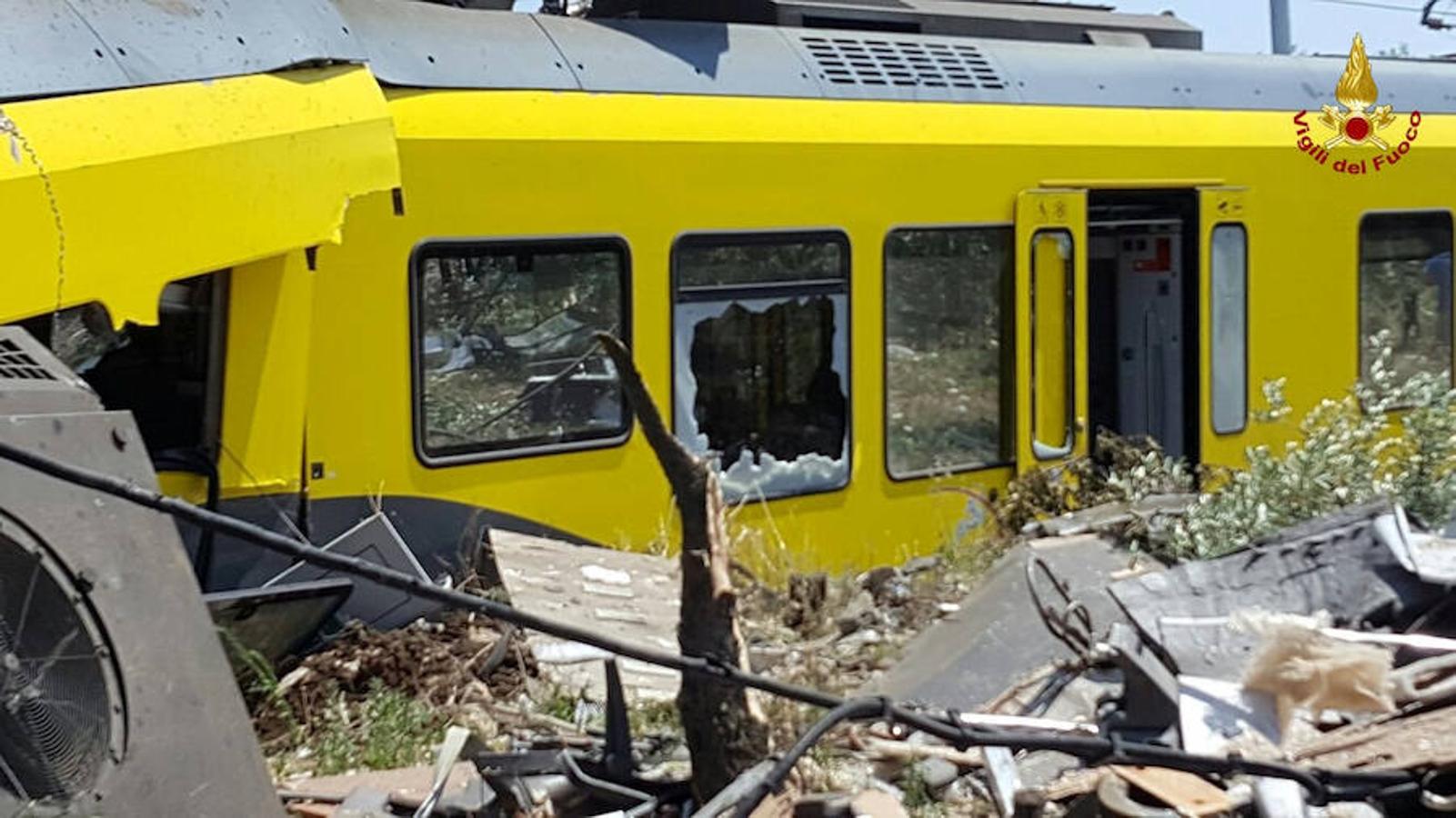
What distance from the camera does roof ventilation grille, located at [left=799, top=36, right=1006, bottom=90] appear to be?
8.37 m

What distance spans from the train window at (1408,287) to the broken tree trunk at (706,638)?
7179 millimetres

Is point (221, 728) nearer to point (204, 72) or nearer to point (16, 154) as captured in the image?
point (16, 154)

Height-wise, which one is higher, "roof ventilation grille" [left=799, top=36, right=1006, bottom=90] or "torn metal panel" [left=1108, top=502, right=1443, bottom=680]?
"roof ventilation grille" [left=799, top=36, right=1006, bottom=90]

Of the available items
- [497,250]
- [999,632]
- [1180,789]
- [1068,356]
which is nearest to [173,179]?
[497,250]

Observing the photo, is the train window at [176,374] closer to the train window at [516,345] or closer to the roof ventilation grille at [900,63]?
the train window at [516,345]

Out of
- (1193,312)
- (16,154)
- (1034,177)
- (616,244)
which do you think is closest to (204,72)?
(16,154)

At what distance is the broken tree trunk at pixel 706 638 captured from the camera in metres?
4.12

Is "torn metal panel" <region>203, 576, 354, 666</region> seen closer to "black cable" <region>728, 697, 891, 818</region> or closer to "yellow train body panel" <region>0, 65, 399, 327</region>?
"yellow train body panel" <region>0, 65, 399, 327</region>

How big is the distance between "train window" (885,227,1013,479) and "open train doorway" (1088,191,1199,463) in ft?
2.87

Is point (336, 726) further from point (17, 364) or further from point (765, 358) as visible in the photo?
point (765, 358)

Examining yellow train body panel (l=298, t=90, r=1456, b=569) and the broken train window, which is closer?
yellow train body panel (l=298, t=90, r=1456, b=569)

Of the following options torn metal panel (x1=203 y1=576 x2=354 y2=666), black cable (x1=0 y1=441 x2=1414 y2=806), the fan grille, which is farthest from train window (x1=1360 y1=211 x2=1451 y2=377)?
the fan grille

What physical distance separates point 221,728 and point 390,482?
2.93 m

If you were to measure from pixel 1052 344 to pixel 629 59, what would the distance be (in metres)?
2.67
